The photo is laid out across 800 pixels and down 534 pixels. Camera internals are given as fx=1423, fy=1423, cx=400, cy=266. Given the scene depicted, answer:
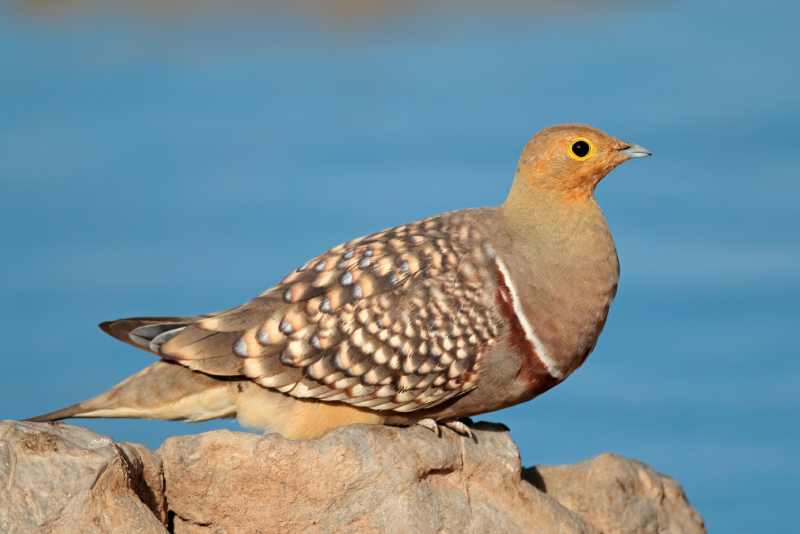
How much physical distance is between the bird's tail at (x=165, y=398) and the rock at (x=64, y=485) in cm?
63

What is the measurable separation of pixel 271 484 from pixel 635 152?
2.74m

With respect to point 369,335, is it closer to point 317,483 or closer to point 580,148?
point 317,483

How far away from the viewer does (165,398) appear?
785cm

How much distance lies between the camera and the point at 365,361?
765 centimetres

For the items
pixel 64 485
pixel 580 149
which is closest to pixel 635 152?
pixel 580 149

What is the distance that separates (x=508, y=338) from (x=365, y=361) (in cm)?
79

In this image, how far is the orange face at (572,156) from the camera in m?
7.98

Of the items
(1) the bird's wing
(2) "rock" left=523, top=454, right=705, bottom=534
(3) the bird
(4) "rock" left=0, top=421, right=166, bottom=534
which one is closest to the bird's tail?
(3) the bird

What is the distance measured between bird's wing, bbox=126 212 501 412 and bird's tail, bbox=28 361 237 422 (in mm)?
168

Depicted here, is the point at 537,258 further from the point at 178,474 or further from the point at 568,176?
the point at 178,474

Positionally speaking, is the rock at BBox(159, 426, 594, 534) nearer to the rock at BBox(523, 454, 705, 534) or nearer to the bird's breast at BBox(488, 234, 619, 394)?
the bird's breast at BBox(488, 234, 619, 394)

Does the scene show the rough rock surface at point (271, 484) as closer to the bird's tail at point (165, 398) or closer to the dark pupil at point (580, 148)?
the bird's tail at point (165, 398)

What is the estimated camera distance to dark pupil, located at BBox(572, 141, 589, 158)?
7984mm

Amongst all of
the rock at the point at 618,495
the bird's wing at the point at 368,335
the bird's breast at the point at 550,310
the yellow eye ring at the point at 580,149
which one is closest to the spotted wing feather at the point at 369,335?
the bird's wing at the point at 368,335
